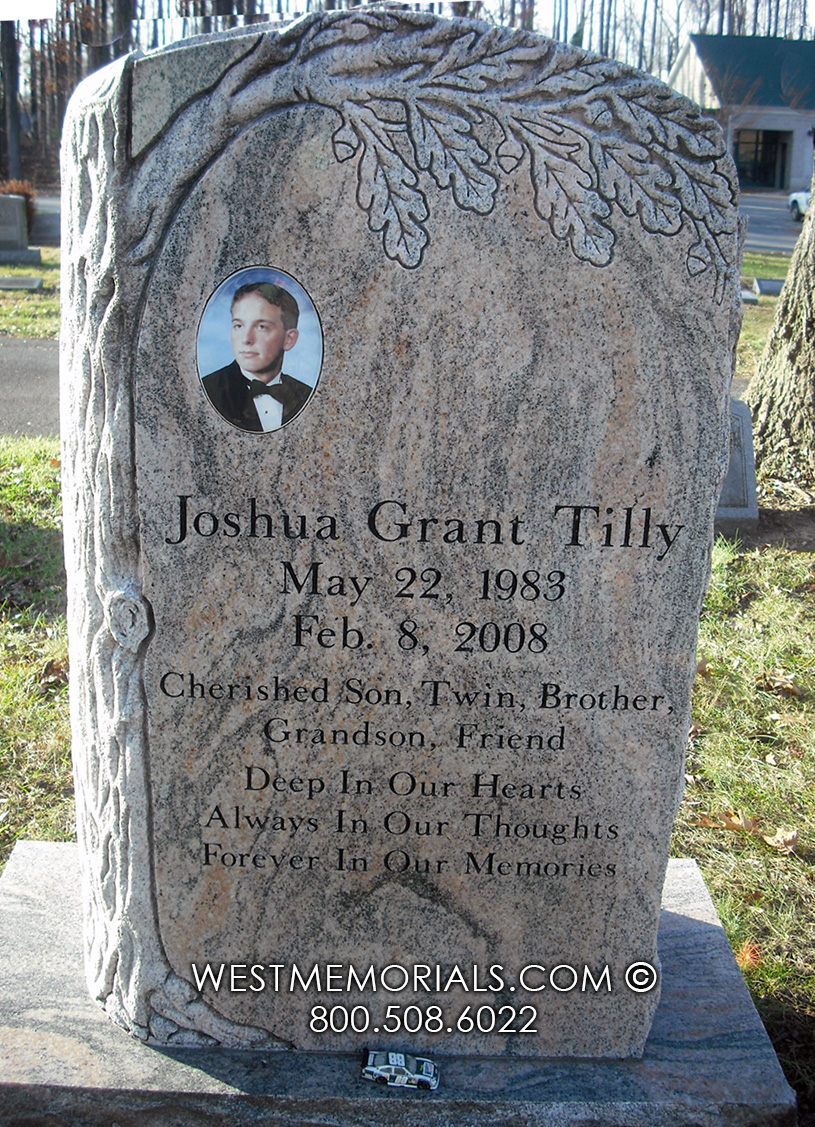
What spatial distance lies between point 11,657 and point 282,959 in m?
2.53

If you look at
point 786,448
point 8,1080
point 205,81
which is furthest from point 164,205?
point 786,448

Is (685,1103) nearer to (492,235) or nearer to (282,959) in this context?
(282,959)

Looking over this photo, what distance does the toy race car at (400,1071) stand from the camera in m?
2.19

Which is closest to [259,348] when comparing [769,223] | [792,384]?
[792,384]

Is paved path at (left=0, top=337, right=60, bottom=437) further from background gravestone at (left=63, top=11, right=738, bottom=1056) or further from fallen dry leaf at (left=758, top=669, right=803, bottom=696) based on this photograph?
background gravestone at (left=63, top=11, right=738, bottom=1056)

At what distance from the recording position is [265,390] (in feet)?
6.26

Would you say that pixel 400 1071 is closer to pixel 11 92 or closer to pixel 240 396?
pixel 240 396

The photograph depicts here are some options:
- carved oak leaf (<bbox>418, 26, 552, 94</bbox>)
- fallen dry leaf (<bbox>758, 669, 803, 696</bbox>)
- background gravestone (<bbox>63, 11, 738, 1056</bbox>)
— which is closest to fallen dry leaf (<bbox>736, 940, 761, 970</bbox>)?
background gravestone (<bbox>63, 11, 738, 1056</bbox>)

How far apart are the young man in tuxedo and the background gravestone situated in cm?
3

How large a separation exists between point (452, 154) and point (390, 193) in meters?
0.14

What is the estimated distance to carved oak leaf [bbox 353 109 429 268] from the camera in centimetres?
181

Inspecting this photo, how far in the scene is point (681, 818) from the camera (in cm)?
344

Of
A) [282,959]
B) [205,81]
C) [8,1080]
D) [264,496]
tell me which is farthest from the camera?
[282,959]

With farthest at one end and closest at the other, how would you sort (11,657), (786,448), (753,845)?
(786,448)
(11,657)
(753,845)
